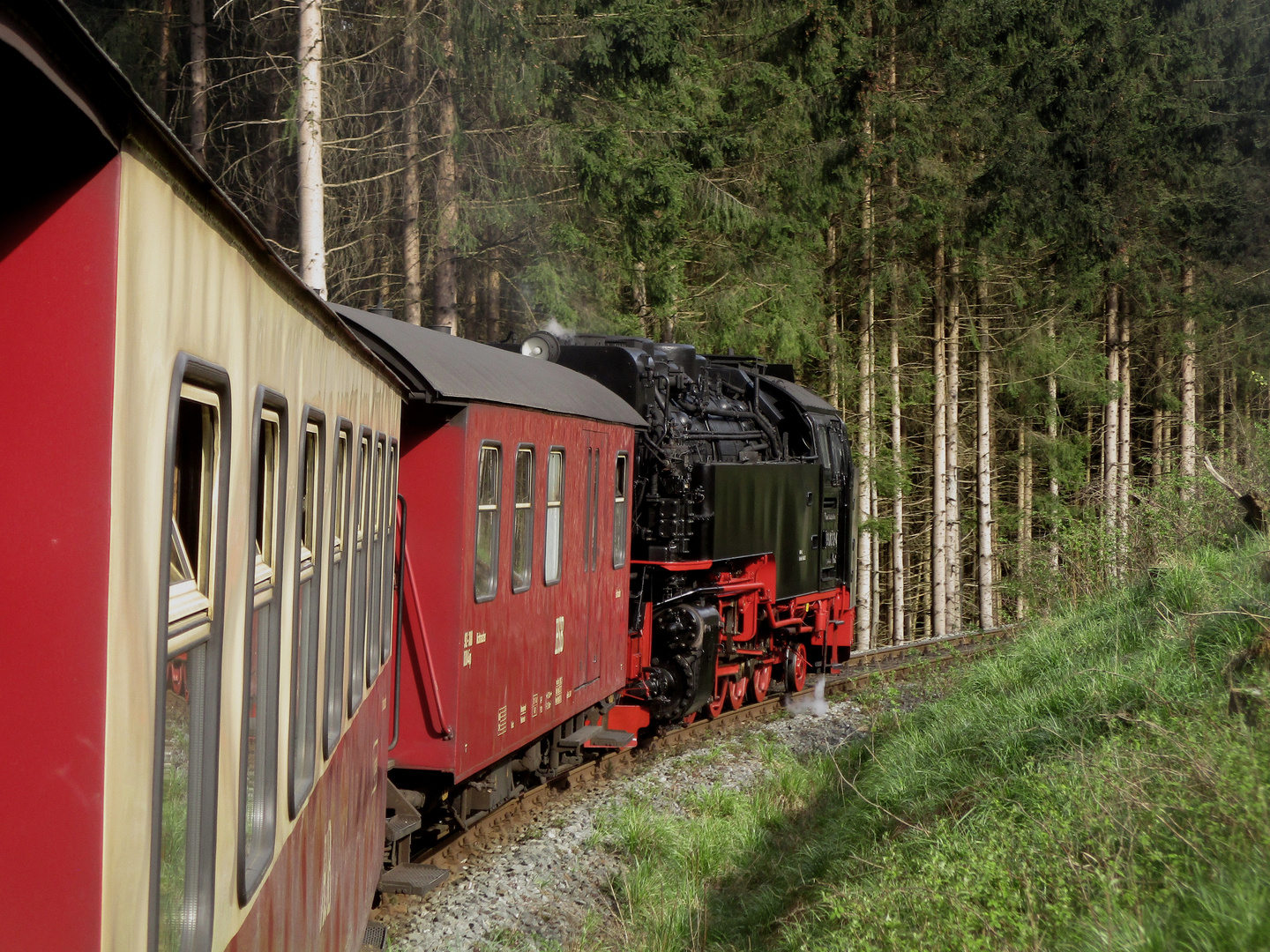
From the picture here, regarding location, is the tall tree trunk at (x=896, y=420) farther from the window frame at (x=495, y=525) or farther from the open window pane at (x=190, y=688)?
the open window pane at (x=190, y=688)

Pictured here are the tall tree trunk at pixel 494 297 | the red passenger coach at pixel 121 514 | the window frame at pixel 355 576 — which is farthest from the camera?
the tall tree trunk at pixel 494 297

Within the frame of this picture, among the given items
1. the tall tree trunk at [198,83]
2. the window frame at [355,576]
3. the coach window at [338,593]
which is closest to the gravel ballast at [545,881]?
the window frame at [355,576]

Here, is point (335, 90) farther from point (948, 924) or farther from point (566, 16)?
point (948, 924)

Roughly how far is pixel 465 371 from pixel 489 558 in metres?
1.09

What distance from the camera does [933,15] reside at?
23531mm

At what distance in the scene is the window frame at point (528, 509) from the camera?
23.6 ft

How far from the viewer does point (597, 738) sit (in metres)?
9.62

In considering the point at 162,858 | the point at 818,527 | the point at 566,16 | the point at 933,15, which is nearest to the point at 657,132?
the point at 566,16

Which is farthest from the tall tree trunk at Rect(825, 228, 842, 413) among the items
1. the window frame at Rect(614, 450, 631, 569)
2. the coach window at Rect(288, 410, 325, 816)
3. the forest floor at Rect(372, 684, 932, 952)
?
the coach window at Rect(288, 410, 325, 816)

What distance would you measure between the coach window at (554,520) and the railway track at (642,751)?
1.81m

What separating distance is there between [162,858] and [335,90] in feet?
48.4

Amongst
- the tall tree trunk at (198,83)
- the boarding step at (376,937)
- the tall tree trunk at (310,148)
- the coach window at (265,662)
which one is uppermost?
the tall tree trunk at (198,83)

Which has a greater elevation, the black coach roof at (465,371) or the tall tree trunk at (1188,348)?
the tall tree trunk at (1188,348)

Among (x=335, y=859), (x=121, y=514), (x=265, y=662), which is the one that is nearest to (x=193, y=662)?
(x=121, y=514)
